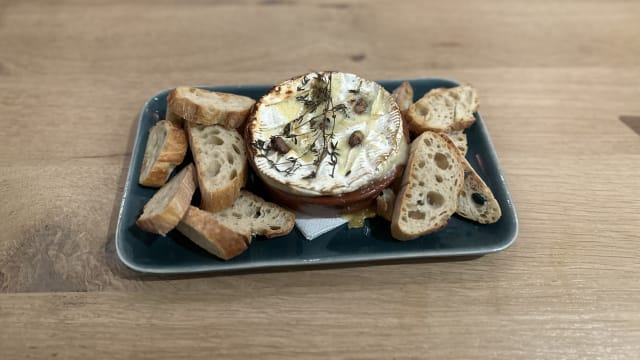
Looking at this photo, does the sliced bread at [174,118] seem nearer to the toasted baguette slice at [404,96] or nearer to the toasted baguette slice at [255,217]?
the toasted baguette slice at [255,217]

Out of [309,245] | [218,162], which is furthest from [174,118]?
[309,245]

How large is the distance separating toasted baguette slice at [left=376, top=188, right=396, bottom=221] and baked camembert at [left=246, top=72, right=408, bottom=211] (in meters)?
0.06

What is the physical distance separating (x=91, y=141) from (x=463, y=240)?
4.98 feet

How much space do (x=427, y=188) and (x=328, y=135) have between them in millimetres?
371

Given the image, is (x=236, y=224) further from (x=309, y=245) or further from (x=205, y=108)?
(x=205, y=108)

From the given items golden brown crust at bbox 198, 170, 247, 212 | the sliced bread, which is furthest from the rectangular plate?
the sliced bread

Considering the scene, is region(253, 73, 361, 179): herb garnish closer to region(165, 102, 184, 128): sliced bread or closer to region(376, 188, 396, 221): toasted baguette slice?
region(376, 188, 396, 221): toasted baguette slice

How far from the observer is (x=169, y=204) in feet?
5.10

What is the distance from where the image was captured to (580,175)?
6.65 ft

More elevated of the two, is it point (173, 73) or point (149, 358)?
point (173, 73)

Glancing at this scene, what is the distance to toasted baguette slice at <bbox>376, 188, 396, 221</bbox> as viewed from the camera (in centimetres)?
168

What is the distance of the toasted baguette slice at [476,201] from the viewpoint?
168 centimetres

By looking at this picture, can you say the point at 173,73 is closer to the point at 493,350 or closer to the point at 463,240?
the point at 463,240

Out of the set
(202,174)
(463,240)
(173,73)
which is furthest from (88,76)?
(463,240)
